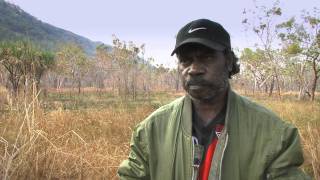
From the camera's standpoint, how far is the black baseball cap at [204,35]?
1.35 m

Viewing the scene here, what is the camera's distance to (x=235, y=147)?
1332 millimetres

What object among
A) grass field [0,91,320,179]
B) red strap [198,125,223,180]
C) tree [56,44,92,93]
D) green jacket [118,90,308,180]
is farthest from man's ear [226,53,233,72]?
tree [56,44,92,93]

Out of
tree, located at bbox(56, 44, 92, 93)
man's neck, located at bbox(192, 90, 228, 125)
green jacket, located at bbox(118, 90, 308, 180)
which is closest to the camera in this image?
green jacket, located at bbox(118, 90, 308, 180)

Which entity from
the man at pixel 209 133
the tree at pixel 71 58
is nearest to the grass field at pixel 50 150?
the man at pixel 209 133

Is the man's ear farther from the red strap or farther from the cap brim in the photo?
the red strap

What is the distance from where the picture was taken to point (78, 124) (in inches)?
230

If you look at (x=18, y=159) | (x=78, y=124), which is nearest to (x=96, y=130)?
(x=78, y=124)

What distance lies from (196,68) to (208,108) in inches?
5.2

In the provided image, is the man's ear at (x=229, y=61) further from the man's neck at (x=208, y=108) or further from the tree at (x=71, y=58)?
the tree at (x=71, y=58)

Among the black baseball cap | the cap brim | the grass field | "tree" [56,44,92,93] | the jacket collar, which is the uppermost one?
"tree" [56,44,92,93]

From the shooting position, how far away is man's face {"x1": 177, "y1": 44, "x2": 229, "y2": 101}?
138 cm

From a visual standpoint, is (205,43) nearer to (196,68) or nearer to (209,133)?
(196,68)

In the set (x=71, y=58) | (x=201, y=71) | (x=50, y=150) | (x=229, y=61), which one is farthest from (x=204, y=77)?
(x=71, y=58)

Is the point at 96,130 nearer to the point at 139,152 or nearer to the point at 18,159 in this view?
the point at 18,159
